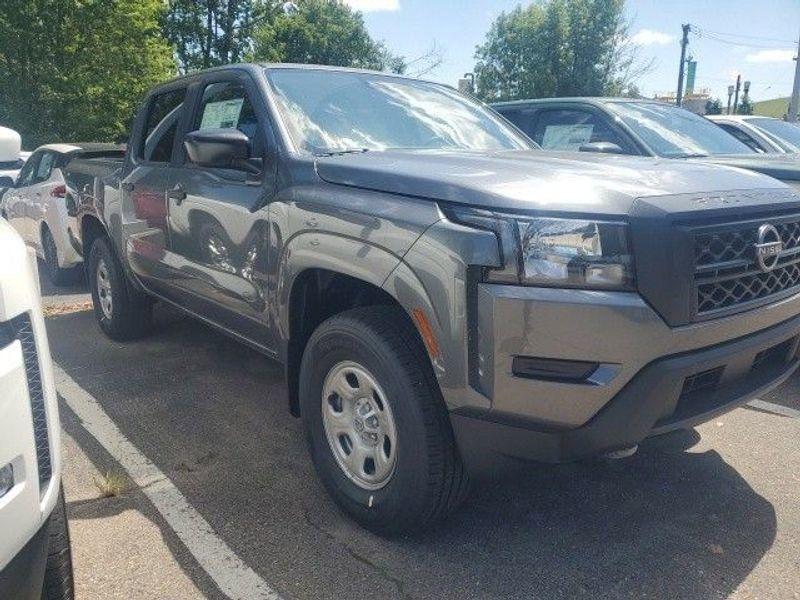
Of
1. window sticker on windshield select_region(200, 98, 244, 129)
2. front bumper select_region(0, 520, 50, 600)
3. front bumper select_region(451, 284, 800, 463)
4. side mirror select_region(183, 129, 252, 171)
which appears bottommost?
front bumper select_region(0, 520, 50, 600)

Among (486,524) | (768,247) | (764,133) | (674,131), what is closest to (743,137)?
(764,133)

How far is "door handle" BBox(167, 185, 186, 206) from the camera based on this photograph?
391 centimetres

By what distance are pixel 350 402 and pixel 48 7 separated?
19.4m

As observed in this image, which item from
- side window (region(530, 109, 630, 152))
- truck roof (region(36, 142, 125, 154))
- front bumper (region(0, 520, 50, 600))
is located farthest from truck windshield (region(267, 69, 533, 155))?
truck roof (region(36, 142, 125, 154))

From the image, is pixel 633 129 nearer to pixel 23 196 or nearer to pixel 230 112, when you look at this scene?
pixel 230 112

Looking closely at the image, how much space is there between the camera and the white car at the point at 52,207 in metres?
7.47

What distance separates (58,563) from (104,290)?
387 cm

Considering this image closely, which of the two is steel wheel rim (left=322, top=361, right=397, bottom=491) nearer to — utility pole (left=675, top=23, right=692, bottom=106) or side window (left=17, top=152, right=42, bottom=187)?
side window (left=17, top=152, right=42, bottom=187)

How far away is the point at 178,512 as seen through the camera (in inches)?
115

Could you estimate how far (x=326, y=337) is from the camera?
277cm

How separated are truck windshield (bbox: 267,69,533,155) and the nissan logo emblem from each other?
5.10 feet

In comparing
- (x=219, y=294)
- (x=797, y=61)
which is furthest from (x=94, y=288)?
(x=797, y=61)

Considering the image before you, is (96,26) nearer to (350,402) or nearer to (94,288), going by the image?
(94,288)

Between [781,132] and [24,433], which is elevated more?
[781,132]
